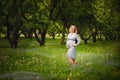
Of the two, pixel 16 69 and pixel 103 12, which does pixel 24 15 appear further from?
pixel 16 69

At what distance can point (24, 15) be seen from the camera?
4538cm

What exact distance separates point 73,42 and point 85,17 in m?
39.4

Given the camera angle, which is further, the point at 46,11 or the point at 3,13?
the point at 46,11

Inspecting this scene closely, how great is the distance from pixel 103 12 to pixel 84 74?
32759mm

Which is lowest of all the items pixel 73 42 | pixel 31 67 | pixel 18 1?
pixel 31 67

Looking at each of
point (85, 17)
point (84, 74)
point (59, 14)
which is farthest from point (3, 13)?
point (84, 74)

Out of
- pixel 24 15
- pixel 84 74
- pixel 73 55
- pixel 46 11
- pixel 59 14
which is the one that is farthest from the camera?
pixel 59 14

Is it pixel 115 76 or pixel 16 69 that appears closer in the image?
pixel 115 76

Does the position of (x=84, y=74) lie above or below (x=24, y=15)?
below

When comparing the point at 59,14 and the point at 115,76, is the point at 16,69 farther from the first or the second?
the point at 59,14

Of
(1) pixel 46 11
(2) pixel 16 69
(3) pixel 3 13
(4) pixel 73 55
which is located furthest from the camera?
(1) pixel 46 11

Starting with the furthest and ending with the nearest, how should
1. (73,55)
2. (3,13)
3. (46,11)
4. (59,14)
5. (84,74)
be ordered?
(59,14)
(46,11)
(3,13)
(84,74)
(73,55)

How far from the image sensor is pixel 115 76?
18344 millimetres

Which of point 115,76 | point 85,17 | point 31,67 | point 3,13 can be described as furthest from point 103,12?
point 115,76
